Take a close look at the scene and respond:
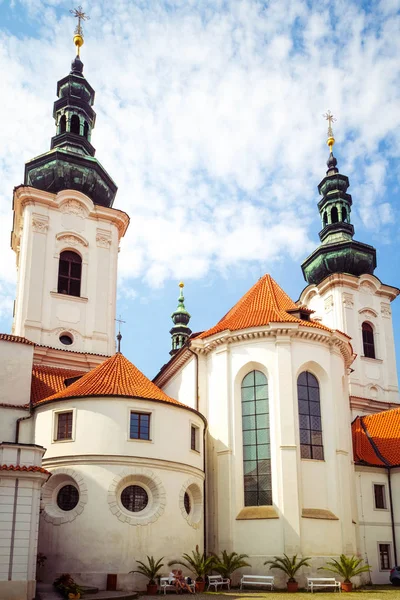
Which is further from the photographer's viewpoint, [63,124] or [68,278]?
[63,124]

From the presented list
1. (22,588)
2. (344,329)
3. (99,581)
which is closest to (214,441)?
(99,581)

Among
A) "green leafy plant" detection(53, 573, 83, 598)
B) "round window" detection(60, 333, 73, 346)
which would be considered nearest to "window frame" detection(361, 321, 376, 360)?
"round window" detection(60, 333, 73, 346)

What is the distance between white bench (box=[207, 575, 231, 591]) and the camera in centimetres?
2228

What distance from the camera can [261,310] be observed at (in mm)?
28453

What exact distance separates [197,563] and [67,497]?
192 inches

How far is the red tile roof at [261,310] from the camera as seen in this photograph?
27156mm

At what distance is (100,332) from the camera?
3353 centimetres

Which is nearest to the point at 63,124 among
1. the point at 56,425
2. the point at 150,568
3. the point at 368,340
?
the point at 56,425

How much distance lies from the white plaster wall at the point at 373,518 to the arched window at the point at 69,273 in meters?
16.3

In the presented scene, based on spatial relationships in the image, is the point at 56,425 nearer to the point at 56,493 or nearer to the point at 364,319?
the point at 56,493

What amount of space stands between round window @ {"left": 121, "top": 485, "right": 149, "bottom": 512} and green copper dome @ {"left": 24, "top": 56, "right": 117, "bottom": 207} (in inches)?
711

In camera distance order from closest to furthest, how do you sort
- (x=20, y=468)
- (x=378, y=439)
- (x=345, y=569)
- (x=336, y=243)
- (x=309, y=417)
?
(x=20, y=468), (x=345, y=569), (x=309, y=417), (x=378, y=439), (x=336, y=243)

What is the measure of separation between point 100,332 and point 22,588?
17.9 m

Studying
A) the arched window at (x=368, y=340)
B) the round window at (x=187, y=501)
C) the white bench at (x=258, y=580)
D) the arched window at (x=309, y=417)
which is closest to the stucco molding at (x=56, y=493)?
the round window at (x=187, y=501)
